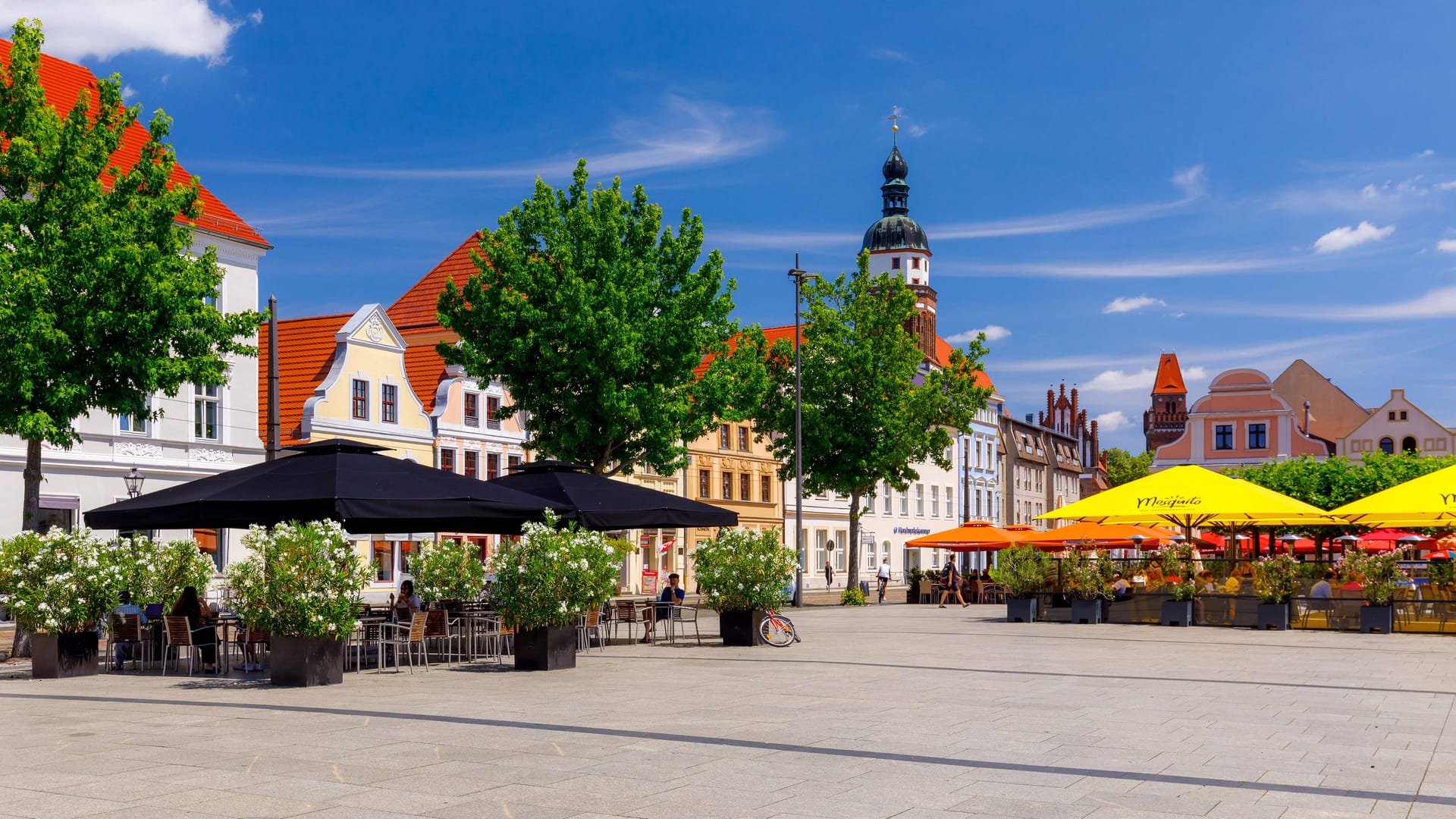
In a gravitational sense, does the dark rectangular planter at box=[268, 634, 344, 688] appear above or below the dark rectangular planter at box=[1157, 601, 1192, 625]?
above

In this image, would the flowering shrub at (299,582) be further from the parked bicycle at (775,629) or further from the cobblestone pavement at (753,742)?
the parked bicycle at (775,629)

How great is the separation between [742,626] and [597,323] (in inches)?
462

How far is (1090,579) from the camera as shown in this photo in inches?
1170

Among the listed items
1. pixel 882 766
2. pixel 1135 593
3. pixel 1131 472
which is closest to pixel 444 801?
pixel 882 766

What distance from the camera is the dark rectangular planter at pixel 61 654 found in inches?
659

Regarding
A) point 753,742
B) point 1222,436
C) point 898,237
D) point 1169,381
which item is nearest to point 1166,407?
point 1169,381

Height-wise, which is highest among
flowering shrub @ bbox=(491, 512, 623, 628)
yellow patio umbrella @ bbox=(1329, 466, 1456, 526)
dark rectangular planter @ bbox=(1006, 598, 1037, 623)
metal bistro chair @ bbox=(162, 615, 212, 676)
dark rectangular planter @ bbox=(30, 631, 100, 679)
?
yellow patio umbrella @ bbox=(1329, 466, 1456, 526)

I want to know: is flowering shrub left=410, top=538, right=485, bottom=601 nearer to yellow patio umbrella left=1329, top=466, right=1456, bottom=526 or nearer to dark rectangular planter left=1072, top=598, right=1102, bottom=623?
dark rectangular planter left=1072, top=598, right=1102, bottom=623

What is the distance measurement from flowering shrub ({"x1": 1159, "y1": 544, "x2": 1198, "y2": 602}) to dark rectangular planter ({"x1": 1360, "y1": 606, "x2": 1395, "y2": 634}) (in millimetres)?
3244

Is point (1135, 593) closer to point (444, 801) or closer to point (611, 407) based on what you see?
point (611, 407)

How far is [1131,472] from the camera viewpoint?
476ft

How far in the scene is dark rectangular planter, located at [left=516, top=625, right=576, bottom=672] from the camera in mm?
17828

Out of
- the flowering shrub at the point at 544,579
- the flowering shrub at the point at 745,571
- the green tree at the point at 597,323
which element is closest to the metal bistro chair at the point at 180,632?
the flowering shrub at the point at 544,579

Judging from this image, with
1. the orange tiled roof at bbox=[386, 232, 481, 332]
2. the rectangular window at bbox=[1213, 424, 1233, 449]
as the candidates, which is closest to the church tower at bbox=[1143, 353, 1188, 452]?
the rectangular window at bbox=[1213, 424, 1233, 449]
